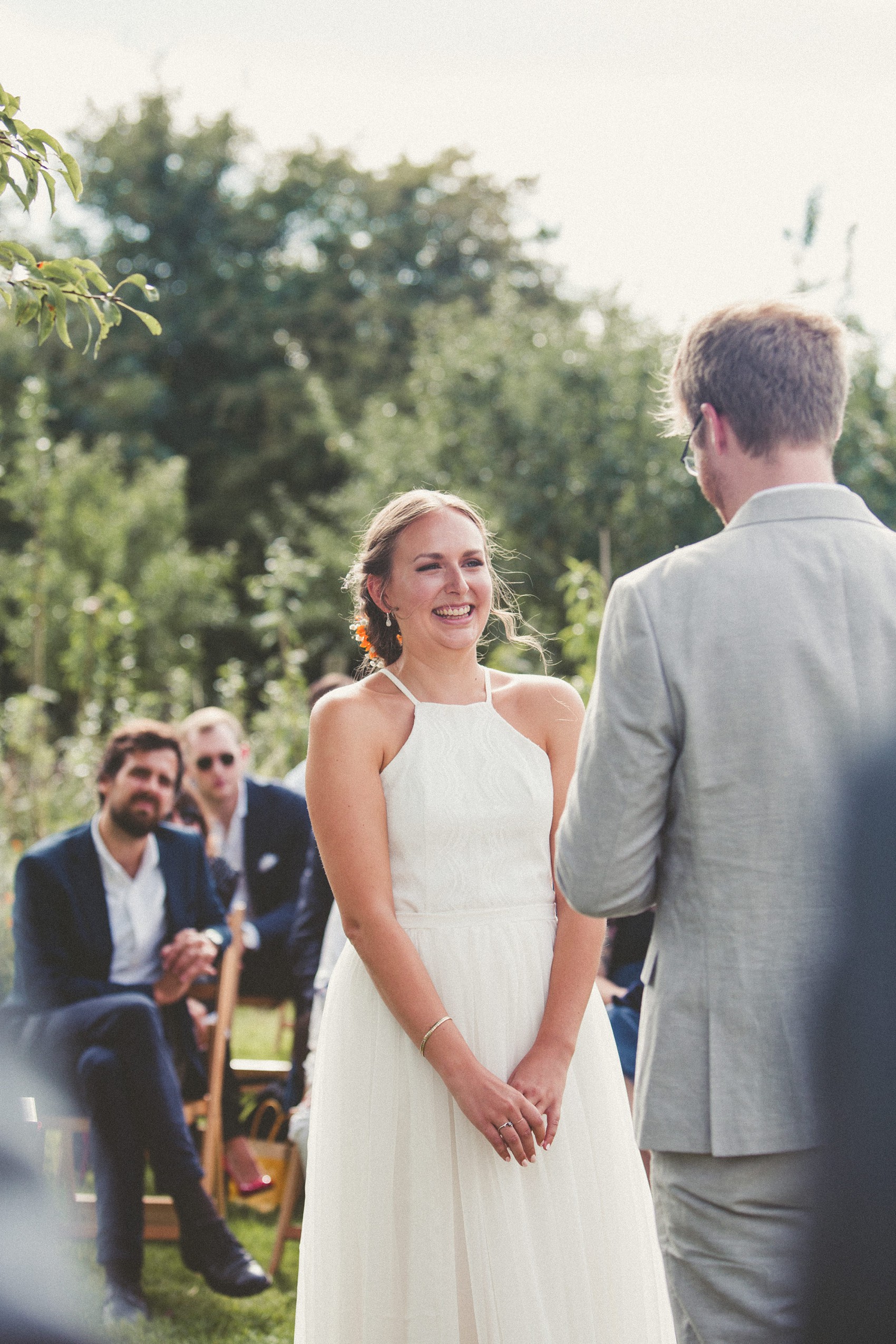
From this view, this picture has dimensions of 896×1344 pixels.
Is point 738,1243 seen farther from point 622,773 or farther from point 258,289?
point 258,289

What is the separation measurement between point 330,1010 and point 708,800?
1197mm

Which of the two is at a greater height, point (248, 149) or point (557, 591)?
point (248, 149)

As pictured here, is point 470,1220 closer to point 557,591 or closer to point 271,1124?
point 271,1124

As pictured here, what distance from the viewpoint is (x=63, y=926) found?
4.62 m

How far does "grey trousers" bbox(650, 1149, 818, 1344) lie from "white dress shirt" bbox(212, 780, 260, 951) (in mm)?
4484

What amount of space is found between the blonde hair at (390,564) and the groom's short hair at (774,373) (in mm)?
1011

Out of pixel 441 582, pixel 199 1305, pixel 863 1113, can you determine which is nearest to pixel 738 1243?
pixel 863 1113

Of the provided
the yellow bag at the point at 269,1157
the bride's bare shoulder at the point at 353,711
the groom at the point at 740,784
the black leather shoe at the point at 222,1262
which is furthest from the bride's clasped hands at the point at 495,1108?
the yellow bag at the point at 269,1157

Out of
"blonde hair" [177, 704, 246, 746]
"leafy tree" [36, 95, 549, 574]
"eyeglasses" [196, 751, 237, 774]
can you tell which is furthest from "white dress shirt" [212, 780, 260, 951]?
"leafy tree" [36, 95, 549, 574]

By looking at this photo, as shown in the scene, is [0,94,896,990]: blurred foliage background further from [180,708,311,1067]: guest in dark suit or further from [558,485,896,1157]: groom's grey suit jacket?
[180,708,311,1067]: guest in dark suit

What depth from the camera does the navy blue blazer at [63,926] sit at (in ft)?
14.8

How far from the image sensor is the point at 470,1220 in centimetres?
231

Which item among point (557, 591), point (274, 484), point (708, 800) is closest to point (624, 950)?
point (708, 800)

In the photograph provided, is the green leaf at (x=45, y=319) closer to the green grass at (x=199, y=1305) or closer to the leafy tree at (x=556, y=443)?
the green grass at (x=199, y=1305)
